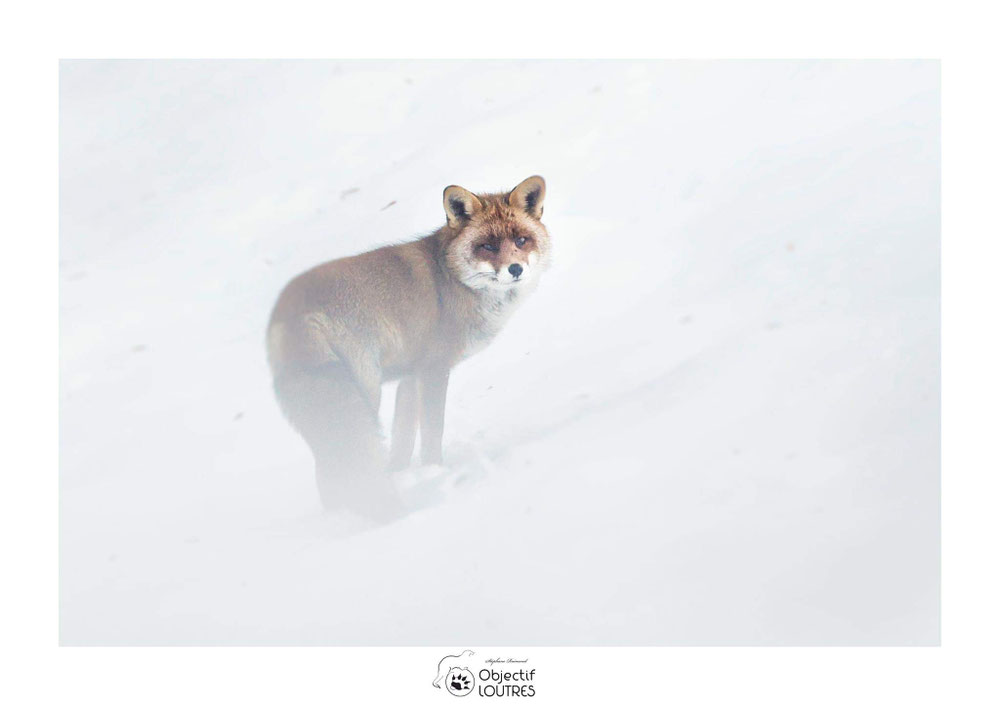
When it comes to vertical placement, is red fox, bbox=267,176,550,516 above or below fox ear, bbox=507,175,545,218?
below

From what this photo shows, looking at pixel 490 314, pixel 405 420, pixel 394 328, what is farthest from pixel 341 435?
pixel 490 314

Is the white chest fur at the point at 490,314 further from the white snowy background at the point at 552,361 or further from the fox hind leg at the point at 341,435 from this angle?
the fox hind leg at the point at 341,435

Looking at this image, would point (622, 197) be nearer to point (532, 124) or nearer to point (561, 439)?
point (532, 124)

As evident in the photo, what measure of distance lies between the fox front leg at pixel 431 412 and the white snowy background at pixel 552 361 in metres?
0.13

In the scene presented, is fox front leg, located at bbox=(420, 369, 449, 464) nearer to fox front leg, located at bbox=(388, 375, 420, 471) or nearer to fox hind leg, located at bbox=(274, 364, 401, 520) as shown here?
fox front leg, located at bbox=(388, 375, 420, 471)

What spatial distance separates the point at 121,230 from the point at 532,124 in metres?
2.74

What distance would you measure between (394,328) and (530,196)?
1060 mm

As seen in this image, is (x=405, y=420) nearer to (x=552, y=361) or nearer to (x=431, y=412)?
(x=431, y=412)

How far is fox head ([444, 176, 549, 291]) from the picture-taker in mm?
4754

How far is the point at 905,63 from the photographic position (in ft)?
18.0

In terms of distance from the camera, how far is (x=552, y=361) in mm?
5375

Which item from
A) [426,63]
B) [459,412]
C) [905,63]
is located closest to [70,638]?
[459,412]

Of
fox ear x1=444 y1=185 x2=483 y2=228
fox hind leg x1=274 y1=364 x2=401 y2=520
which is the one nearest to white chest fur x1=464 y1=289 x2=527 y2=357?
fox ear x1=444 y1=185 x2=483 y2=228
